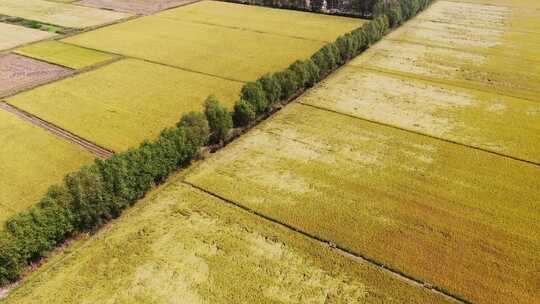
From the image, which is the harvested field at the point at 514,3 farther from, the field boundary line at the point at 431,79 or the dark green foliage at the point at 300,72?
the dark green foliage at the point at 300,72

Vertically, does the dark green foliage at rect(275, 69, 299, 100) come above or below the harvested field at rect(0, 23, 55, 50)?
below

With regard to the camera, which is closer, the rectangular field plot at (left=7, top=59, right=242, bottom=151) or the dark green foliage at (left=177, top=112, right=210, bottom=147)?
the dark green foliage at (left=177, top=112, right=210, bottom=147)

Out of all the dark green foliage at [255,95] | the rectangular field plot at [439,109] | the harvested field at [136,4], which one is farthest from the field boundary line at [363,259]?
the harvested field at [136,4]

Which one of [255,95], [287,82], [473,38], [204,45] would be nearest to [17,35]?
[204,45]

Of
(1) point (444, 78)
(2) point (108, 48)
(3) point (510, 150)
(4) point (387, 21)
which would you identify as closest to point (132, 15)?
(2) point (108, 48)

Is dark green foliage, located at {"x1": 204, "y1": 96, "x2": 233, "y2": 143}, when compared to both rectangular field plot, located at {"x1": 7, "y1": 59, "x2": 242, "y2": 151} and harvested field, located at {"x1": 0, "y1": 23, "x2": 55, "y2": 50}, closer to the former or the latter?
rectangular field plot, located at {"x1": 7, "y1": 59, "x2": 242, "y2": 151}

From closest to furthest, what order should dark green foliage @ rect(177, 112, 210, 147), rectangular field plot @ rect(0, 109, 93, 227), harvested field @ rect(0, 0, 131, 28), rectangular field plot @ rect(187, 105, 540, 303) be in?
rectangular field plot @ rect(187, 105, 540, 303)
rectangular field plot @ rect(0, 109, 93, 227)
dark green foliage @ rect(177, 112, 210, 147)
harvested field @ rect(0, 0, 131, 28)

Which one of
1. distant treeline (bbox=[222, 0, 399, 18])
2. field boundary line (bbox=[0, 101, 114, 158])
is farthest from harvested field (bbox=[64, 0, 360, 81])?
field boundary line (bbox=[0, 101, 114, 158])
